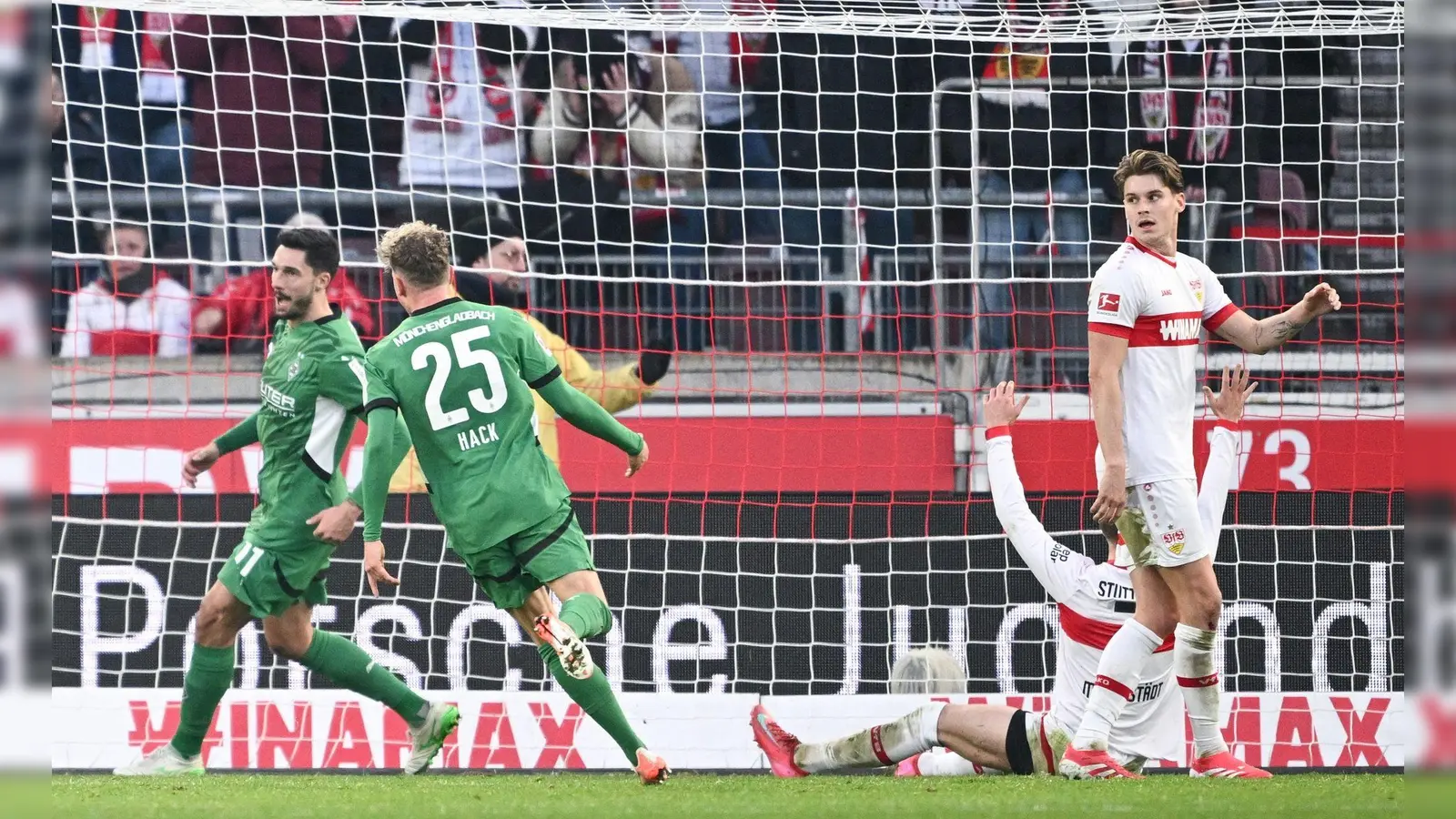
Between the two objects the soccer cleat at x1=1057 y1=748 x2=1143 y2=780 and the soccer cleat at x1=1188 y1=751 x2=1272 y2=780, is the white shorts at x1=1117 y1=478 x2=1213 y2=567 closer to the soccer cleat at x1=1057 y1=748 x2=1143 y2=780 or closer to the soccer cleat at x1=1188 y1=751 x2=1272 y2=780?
the soccer cleat at x1=1057 y1=748 x2=1143 y2=780

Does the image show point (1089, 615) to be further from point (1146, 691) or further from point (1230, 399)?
point (1230, 399)

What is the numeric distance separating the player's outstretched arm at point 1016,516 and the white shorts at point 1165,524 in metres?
0.46

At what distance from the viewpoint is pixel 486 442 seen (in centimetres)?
501

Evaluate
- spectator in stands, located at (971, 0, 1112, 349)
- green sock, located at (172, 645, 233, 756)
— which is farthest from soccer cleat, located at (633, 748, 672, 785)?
spectator in stands, located at (971, 0, 1112, 349)

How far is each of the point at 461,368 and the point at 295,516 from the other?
3.40 ft

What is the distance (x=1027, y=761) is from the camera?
5.11 meters

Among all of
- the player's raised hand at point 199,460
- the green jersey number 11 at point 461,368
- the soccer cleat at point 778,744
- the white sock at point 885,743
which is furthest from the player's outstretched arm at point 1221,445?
the player's raised hand at point 199,460

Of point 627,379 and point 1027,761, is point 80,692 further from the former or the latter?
point 1027,761

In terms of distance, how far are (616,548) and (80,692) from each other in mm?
2317

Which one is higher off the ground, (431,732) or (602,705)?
(602,705)

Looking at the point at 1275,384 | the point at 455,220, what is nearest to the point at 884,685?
the point at 1275,384

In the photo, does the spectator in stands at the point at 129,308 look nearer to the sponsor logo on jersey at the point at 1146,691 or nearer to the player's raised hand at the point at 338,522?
the player's raised hand at the point at 338,522

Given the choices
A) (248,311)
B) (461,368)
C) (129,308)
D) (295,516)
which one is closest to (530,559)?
(461,368)

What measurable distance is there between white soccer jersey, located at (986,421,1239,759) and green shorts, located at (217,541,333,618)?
7.70 feet
